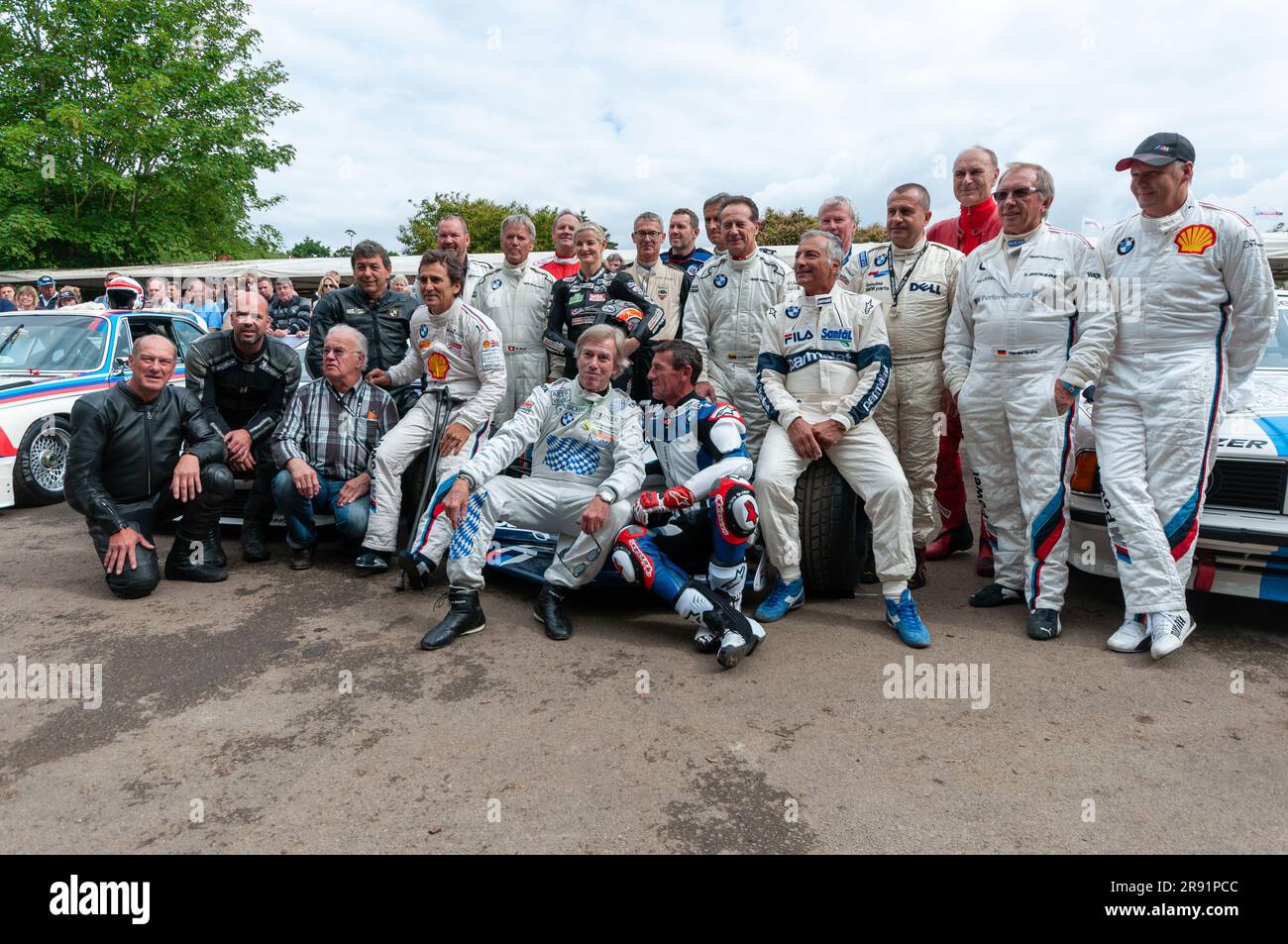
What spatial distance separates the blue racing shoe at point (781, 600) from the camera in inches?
162

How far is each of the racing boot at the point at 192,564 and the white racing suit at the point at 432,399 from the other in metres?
0.87

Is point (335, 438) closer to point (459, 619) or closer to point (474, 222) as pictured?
point (459, 619)

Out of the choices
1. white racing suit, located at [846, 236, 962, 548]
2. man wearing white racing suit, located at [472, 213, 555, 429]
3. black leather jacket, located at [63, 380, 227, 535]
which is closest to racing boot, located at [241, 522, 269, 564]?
black leather jacket, located at [63, 380, 227, 535]

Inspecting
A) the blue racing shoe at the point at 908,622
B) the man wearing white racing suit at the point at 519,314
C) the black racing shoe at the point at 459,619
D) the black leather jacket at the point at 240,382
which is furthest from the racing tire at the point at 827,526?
the black leather jacket at the point at 240,382

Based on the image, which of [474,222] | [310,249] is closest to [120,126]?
[474,222]

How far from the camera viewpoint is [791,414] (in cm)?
426

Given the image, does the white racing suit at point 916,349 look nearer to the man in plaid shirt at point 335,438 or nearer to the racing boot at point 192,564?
the man in plaid shirt at point 335,438

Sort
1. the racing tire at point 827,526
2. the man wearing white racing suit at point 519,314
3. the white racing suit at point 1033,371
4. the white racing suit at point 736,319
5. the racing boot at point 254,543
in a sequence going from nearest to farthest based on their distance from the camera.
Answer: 1. the white racing suit at point 1033,371
2. the racing tire at point 827,526
3. the white racing suit at point 736,319
4. the racing boot at point 254,543
5. the man wearing white racing suit at point 519,314

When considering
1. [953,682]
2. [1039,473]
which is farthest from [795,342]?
[953,682]

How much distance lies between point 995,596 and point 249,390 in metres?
4.72

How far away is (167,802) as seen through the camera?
2.49m

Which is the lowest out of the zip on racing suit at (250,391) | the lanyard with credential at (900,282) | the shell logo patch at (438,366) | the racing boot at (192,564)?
the racing boot at (192,564)

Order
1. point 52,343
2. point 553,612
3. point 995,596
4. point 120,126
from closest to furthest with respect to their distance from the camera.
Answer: point 553,612
point 995,596
point 52,343
point 120,126

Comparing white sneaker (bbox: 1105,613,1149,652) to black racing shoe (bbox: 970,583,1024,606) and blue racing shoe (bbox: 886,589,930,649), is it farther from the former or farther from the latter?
blue racing shoe (bbox: 886,589,930,649)
